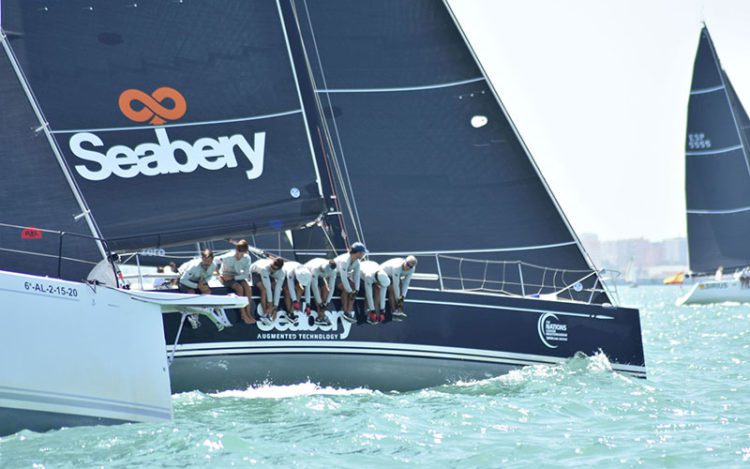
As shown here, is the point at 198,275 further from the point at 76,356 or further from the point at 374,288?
the point at 76,356

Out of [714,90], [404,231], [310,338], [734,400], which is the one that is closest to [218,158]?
[310,338]

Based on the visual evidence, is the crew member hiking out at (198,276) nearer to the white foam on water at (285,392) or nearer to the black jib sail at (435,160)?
the white foam on water at (285,392)

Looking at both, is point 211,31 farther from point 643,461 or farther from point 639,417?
point 643,461

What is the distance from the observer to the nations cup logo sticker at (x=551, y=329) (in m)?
11.6

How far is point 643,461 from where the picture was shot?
724 cm

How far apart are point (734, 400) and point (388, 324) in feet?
10.6

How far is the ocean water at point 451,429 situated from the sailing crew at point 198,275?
966 millimetres

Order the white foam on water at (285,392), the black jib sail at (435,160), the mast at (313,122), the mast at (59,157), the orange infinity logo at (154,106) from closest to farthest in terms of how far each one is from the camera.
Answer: the mast at (59,157) < the white foam on water at (285,392) < the orange infinity logo at (154,106) < the mast at (313,122) < the black jib sail at (435,160)

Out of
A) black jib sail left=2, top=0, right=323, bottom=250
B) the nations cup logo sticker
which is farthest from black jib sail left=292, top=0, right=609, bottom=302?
black jib sail left=2, top=0, right=323, bottom=250

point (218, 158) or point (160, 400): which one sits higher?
point (218, 158)

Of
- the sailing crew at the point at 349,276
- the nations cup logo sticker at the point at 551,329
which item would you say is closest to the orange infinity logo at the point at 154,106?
the sailing crew at the point at 349,276

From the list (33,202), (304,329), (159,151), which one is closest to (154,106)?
(159,151)

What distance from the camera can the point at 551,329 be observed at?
1166cm

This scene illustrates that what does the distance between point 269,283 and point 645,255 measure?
17462cm
